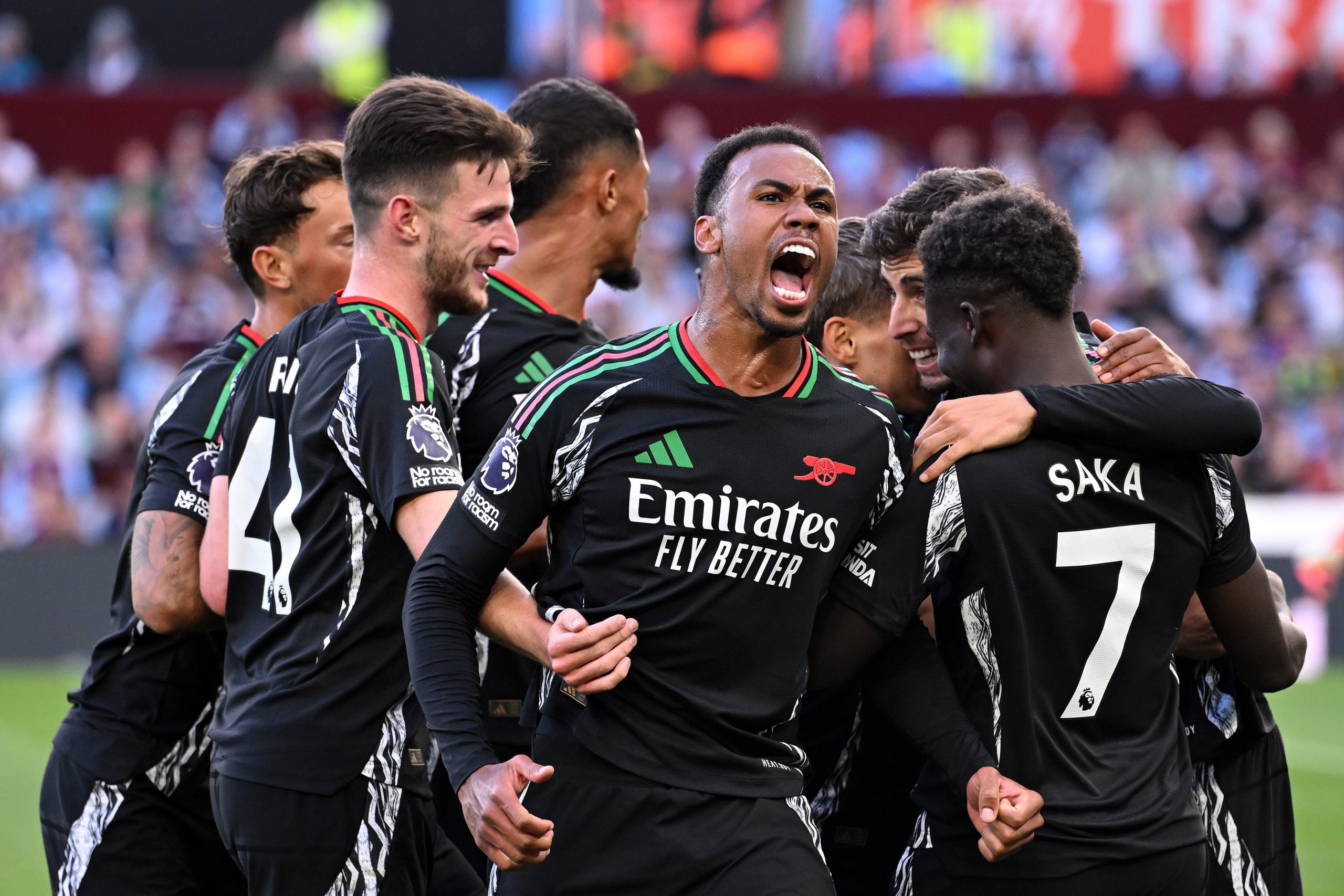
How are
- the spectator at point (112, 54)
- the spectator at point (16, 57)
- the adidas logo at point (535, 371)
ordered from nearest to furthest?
the adidas logo at point (535, 371) → the spectator at point (16, 57) → the spectator at point (112, 54)

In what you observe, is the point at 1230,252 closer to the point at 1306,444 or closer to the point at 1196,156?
the point at 1196,156

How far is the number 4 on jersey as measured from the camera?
3291 mm

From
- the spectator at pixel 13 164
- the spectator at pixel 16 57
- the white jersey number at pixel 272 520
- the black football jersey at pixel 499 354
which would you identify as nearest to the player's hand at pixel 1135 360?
the black football jersey at pixel 499 354

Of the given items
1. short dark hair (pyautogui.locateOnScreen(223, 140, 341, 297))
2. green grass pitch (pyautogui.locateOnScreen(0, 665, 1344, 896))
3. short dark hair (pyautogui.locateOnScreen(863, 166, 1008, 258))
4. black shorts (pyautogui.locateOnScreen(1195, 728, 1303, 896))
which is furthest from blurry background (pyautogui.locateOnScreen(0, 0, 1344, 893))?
black shorts (pyautogui.locateOnScreen(1195, 728, 1303, 896))

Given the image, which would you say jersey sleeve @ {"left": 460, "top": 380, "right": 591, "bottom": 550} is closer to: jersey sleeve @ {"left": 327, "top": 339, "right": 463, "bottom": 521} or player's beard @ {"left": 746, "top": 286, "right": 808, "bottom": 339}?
jersey sleeve @ {"left": 327, "top": 339, "right": 463, "bottom": 521}

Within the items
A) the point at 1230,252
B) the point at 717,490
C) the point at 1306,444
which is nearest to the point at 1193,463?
the point at 717,490

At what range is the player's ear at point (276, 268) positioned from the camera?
4.47 metres

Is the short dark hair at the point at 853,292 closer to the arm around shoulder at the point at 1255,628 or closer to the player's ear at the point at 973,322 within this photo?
the player's ear at the point at 973,322

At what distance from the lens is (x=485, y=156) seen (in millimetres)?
3830

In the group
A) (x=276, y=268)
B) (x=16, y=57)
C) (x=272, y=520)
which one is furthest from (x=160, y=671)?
(x=16, y=57)

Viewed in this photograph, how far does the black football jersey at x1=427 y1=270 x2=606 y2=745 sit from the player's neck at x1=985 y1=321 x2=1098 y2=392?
1431 millimetres

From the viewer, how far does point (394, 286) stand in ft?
12.3

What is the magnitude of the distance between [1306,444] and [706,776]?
14.0 m

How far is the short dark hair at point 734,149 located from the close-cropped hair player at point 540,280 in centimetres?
96
